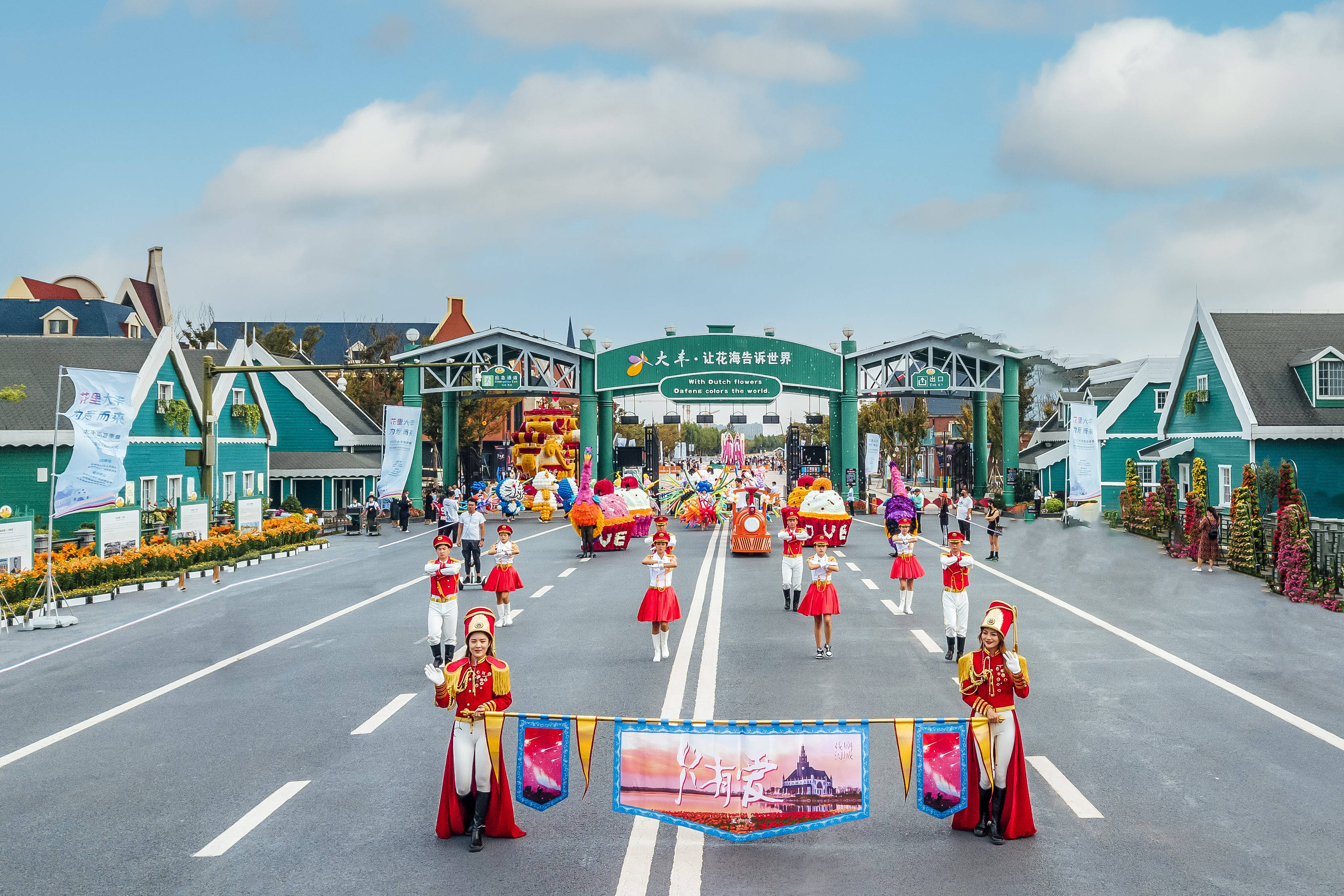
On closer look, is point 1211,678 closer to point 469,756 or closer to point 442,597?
point 469,756

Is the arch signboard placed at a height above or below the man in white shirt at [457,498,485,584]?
above

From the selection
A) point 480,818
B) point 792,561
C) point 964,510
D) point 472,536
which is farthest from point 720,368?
point 480,818

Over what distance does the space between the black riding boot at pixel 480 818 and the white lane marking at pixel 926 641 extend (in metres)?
8.49

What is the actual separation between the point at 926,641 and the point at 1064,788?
22.0ft

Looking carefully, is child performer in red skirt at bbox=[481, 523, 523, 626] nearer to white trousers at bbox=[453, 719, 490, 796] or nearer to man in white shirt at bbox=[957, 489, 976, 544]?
white trousers at bbox=[453, 719, 490, 796]

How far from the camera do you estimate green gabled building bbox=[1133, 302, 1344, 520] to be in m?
30.6

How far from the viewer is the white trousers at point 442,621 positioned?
44.7 ft

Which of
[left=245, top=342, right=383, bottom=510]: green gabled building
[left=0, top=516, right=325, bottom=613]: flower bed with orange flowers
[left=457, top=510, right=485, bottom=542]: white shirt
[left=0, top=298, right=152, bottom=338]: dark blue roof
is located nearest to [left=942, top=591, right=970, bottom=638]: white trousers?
[left=457, top=510, right=485, bottom=542]: white shirt

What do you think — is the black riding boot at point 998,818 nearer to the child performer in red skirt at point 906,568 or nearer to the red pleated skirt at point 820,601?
the red pleated skirt at point 820,601

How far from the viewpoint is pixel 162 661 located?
14.7 metres

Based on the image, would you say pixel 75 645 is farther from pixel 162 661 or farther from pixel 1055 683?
pixel 1055 683

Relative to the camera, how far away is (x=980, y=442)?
4853cm

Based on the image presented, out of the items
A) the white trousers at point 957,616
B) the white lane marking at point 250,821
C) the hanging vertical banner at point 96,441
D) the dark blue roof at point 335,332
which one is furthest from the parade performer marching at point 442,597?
the dark blue roof at point 335,332

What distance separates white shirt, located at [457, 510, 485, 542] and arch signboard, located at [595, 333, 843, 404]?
28347 mm
